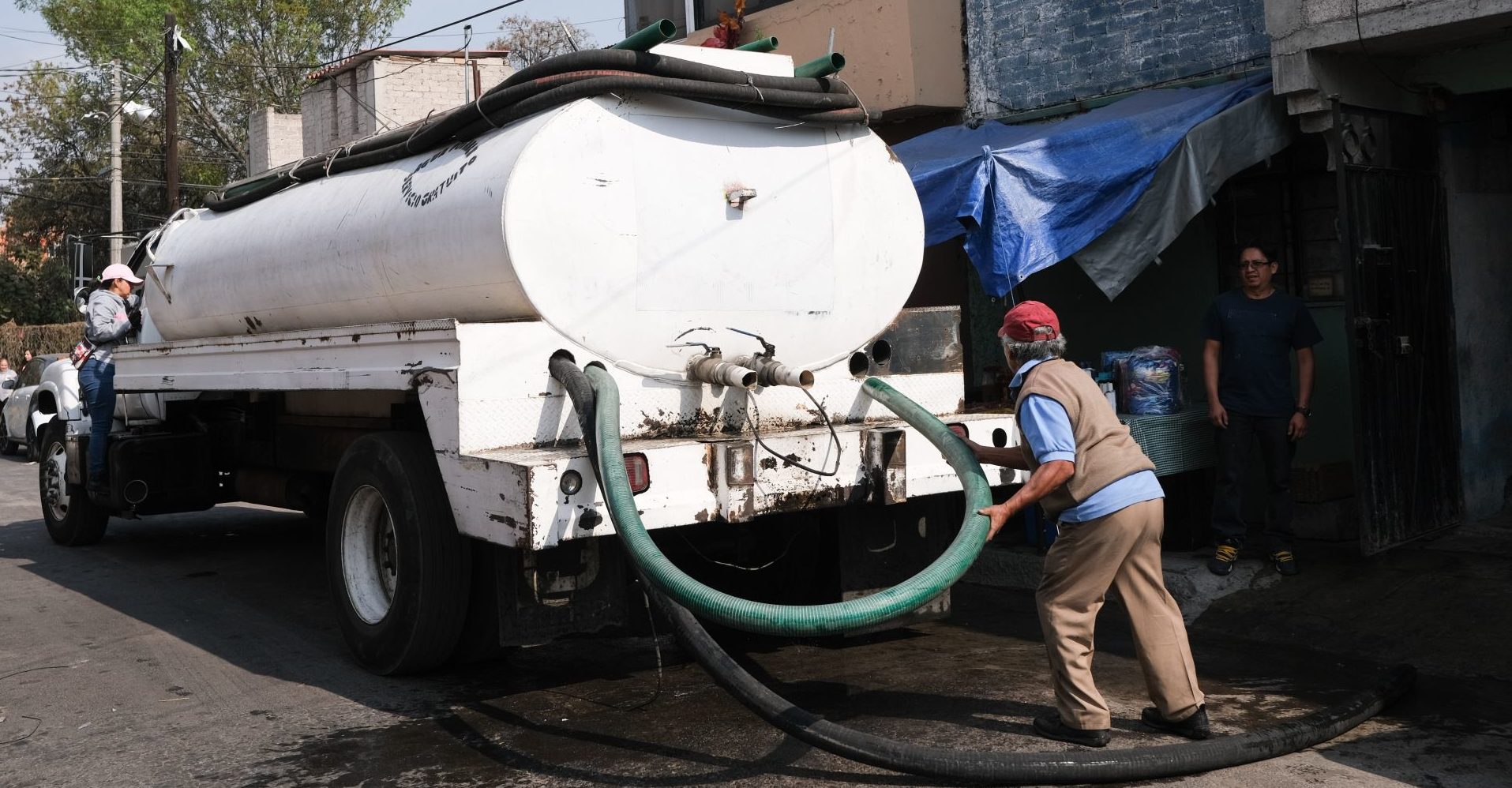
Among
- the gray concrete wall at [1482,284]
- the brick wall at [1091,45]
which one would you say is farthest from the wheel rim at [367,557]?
the gray concrete wall at [1482,284]

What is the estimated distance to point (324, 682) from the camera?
6008 millimetres

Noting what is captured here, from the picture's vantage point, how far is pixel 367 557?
20.5 ft

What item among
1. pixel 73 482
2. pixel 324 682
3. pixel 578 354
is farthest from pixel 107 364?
pixel 578 354

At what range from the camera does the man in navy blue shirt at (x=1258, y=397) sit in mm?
7312

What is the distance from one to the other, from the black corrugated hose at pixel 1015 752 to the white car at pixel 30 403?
38.1 feet

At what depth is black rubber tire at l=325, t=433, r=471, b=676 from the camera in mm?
5566

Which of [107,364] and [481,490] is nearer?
[481,490]

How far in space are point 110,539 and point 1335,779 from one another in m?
9.62

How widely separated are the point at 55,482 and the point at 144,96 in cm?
3371

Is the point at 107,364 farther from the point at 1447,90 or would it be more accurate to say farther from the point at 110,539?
the point at 1447,90

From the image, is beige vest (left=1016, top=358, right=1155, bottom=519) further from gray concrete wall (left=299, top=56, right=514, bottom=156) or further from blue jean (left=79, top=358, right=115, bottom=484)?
gray concrete wall (left=299, top=56, right=514, bottom=156)

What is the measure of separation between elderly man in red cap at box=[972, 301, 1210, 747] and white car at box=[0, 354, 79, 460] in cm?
1225

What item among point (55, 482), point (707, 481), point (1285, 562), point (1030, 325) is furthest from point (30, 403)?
point (1030, 325)

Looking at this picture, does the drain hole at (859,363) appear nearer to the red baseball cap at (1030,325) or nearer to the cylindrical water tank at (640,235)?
the cylindrical water tank at (640,235)
